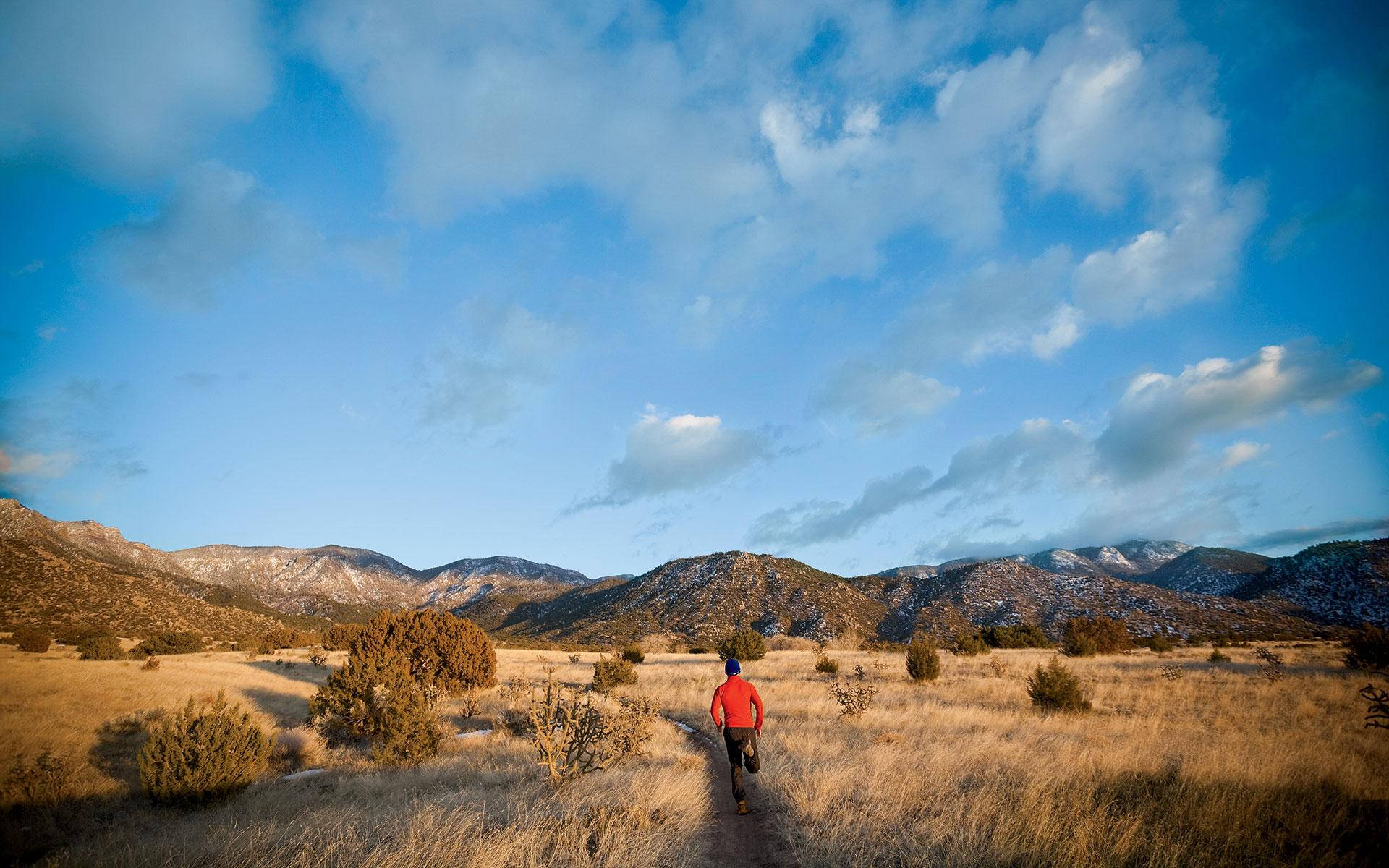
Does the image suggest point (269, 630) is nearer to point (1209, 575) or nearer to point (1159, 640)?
point (1159, 640)

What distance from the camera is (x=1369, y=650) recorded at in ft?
60.8

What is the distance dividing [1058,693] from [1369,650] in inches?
581

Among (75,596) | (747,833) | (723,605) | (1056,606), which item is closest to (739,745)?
(747,833)

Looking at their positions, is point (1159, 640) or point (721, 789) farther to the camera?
point (1159, 640)

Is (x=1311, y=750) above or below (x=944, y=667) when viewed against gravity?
above

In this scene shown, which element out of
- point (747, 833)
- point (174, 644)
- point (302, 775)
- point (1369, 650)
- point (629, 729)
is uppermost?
point (629, 729)

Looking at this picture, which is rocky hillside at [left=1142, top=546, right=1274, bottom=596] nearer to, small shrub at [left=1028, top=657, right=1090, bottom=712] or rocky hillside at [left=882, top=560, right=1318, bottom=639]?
rocky hillside at [left=882, top=560, right=1318, bottom=639]

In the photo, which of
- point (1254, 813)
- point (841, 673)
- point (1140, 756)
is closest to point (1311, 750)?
point (1140, 756)

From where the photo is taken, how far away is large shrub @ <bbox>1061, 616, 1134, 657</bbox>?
27.9 m

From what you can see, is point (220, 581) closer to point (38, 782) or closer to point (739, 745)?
point (38, 782)

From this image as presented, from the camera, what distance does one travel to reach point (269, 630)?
50875 millimetres

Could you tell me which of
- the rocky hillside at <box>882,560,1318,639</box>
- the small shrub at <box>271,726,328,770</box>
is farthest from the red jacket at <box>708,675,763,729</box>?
the rocky hillside at <box>882,560,1318,639</box>

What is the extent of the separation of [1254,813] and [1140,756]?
3.17 metres

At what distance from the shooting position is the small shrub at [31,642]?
2581 cm
